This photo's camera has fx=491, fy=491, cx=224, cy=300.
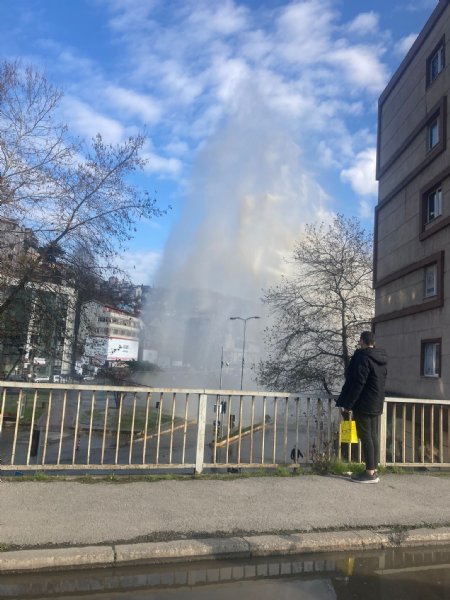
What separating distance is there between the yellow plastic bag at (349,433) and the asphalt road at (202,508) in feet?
1.70

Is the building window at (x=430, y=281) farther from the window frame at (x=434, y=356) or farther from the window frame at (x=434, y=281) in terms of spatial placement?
the window frame at (x=434, y=356)

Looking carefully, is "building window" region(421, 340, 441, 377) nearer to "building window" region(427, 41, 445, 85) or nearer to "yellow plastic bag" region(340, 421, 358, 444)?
"building window" region(427, 41, 445, 85)

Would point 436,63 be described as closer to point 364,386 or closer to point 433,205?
point 433,205

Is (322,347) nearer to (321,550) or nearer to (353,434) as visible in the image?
(353,434)

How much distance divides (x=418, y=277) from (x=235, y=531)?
54.3 ft

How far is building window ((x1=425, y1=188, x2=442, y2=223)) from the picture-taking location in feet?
58.7

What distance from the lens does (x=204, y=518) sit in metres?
4.64

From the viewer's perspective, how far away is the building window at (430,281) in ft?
57.9

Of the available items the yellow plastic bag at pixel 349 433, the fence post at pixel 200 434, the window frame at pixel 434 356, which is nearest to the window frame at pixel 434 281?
the window frame at pixel 434 356

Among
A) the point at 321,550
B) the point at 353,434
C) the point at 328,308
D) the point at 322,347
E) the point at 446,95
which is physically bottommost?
the point at 321,550

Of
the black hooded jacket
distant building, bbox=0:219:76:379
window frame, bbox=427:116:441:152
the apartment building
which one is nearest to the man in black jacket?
the black hooded jacket

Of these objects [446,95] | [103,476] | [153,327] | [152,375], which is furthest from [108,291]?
[153,327]

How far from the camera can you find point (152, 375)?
310 ft

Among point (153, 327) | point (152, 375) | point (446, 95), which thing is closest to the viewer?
Result: point (446, 95)
